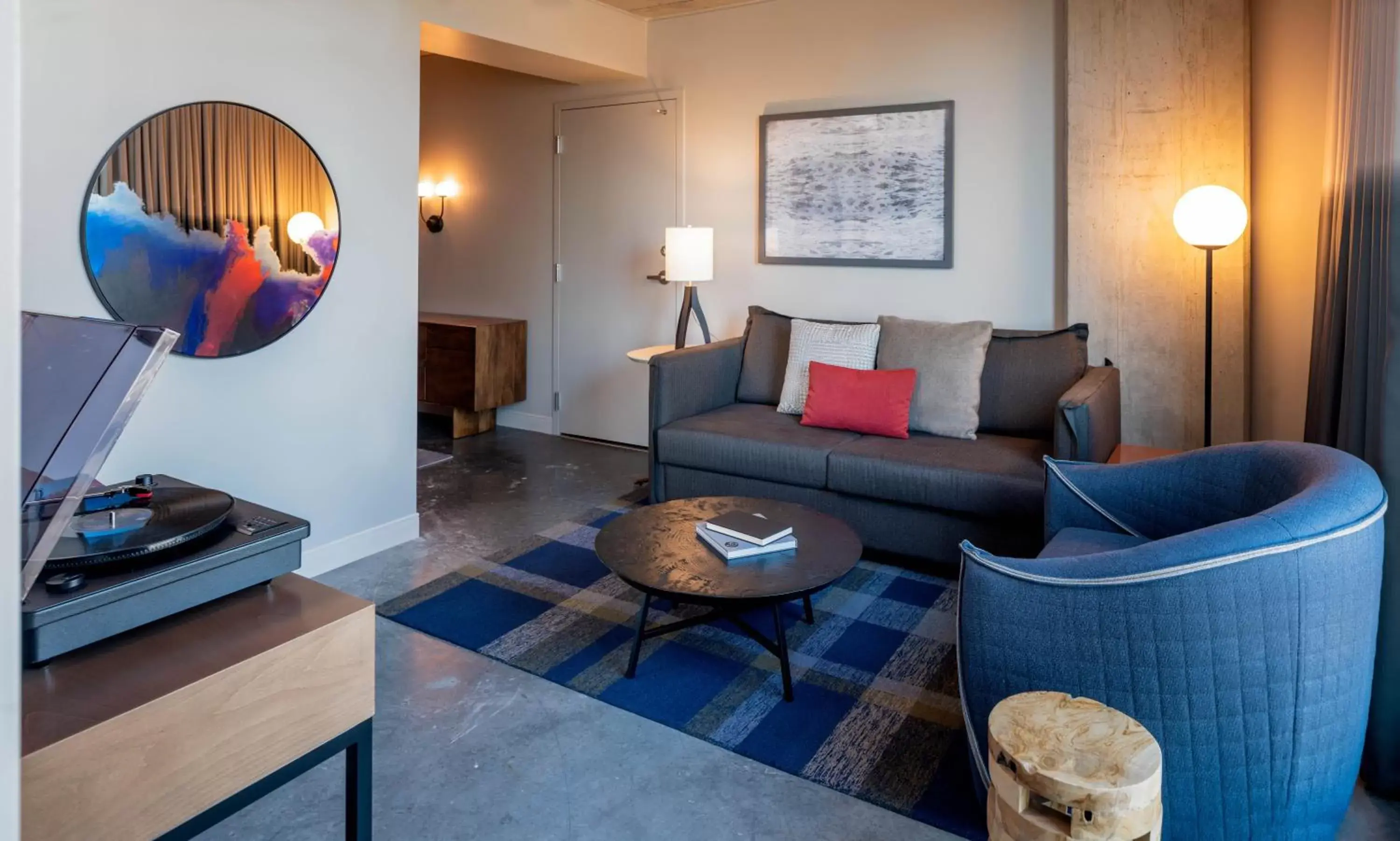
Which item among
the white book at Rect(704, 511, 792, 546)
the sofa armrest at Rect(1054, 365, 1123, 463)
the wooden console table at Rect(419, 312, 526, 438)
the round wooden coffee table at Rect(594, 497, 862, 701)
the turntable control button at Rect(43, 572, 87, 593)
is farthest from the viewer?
the wooden console table at Rect(419, 312, 526, 438)

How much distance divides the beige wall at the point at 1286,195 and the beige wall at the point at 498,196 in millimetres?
3521

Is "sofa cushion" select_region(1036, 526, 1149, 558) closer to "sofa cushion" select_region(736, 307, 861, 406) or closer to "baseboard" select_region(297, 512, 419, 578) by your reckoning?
"sofa cushion" select_region(736, 307, 861, 406)

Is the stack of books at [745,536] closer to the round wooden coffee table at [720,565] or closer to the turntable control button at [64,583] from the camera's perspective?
the round wooden coffee table at [720,565]

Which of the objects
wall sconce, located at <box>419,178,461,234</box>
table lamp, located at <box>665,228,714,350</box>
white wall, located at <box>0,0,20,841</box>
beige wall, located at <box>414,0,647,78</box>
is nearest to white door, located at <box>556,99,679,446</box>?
beige wall, located at <box>414,0,647,78</box>

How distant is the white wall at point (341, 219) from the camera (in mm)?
2482

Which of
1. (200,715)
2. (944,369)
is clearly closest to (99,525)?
(200,715)

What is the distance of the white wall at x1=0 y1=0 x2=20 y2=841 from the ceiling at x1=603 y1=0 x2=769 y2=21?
14.7ft

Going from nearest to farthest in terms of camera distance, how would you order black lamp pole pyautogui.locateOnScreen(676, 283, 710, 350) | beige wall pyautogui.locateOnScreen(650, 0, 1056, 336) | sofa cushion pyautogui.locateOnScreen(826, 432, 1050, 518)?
sofa cushion pyautogui.locateOnScreen(826, 432, 1050, 518) → beige wall pyautogui.locateOnScreen(650, 0, 1056, 336) → black lamp pole pyautogui.locateOnScreen(676, 283, 710, 350)

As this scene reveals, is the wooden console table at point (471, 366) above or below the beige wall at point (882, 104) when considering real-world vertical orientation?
below

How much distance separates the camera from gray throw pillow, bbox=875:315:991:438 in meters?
3.67

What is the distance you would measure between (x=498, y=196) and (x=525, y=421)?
1424mm

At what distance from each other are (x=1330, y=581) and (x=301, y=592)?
1.62 m

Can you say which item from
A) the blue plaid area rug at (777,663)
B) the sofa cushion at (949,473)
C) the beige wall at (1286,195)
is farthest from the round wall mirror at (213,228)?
the beige wall at (1286,195)

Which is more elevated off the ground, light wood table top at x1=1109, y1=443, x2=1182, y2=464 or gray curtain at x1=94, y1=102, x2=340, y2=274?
gray curtain at x1=94, y1=102, x2=340, y2=274
